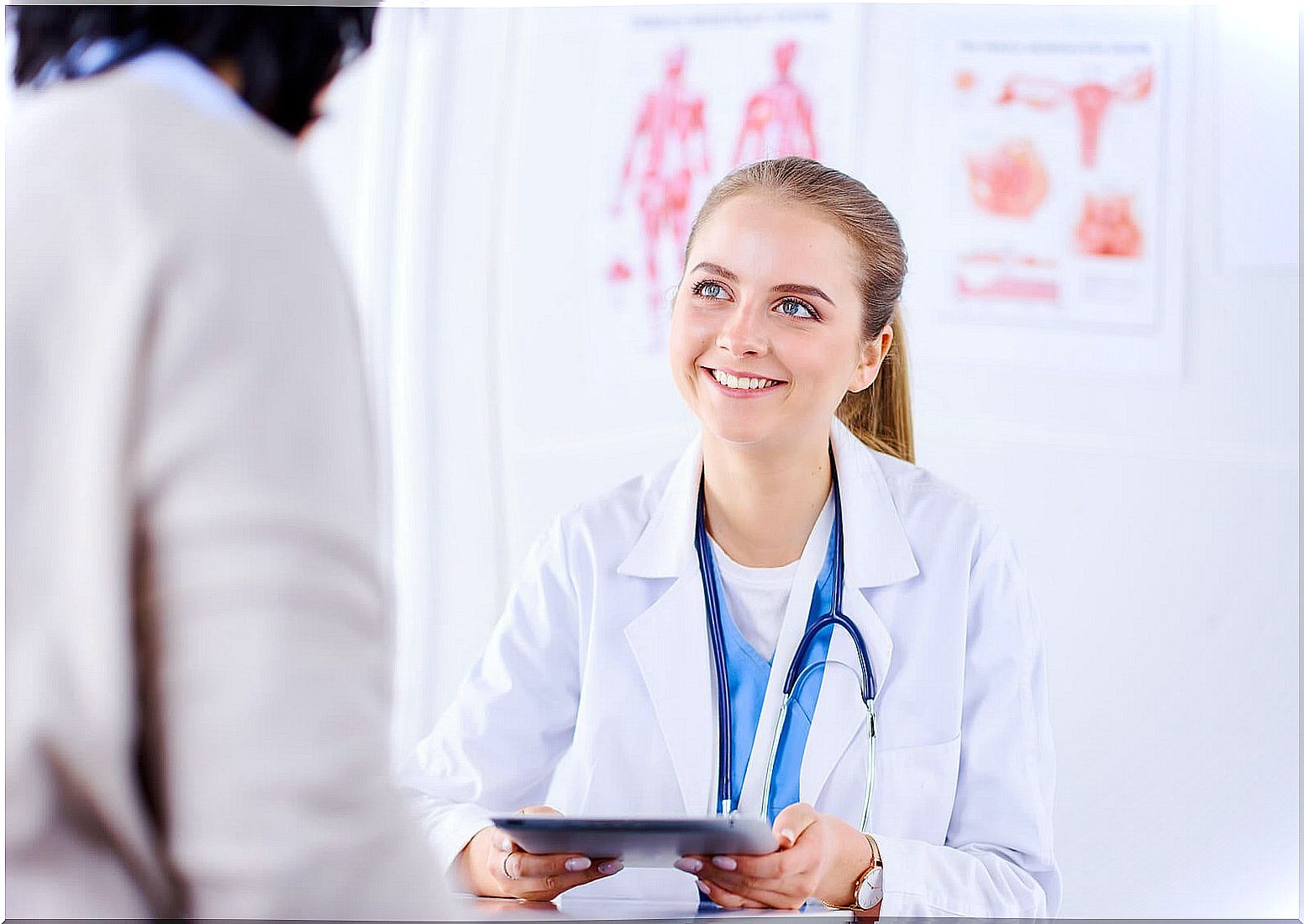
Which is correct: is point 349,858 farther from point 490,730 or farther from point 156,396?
point 490,730

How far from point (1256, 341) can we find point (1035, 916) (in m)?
0.94

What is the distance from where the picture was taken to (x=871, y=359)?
5.95 ft

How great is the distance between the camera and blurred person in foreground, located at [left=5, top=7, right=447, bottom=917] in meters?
0.72

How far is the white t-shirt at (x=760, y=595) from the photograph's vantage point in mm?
1701

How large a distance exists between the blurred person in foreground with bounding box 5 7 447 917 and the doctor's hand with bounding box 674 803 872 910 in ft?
2.51

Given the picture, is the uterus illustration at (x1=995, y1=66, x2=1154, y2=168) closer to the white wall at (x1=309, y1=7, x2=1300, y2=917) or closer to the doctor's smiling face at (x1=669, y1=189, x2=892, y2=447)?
the white wall at (x1=309, y1=7, x2=1300, y2=917)

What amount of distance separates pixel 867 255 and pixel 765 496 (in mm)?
391

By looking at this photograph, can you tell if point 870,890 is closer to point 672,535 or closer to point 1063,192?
point 672,535

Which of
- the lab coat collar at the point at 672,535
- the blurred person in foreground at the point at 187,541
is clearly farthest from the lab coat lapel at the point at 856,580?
the blurred person in foreground at the point at 187,541

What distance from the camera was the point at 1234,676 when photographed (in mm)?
1830

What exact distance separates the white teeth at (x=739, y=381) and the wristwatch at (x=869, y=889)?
2.19 feet

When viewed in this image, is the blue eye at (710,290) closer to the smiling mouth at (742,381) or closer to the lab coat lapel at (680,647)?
the smiling mouth at (742,381)

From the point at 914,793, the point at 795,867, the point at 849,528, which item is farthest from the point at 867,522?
the point at 795,867

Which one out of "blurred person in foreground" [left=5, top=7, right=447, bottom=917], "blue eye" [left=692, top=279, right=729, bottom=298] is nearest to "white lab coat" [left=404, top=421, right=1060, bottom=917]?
"blue eye" [left=692, top=279, right=729, bottom=298]
